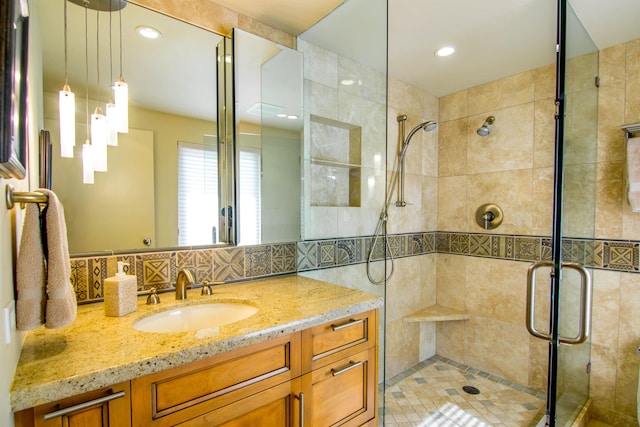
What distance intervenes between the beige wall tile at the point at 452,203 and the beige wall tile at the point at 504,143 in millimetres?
166

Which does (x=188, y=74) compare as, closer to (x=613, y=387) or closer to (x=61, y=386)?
(x=61, y=386)

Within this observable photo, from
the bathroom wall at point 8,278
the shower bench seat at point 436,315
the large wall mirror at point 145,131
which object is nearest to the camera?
the bathroom wall at point 8,278

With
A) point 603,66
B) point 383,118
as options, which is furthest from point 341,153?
point 603,66

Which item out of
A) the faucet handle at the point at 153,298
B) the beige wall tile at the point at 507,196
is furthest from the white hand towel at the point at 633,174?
the faucet handle at the point at 153,298

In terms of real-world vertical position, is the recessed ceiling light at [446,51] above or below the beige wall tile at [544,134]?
above

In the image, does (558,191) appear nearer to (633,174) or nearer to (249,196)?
(633,174)

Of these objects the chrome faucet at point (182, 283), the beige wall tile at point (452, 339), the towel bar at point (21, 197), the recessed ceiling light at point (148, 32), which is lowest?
the beige wall tile at point (452, 339)

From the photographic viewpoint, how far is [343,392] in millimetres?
1413

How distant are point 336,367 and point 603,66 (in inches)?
103

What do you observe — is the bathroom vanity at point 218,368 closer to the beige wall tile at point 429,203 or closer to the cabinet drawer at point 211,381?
the cabinet drawer at point 211,381

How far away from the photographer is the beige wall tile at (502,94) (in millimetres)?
2504

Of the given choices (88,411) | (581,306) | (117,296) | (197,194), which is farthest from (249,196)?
(581,306)

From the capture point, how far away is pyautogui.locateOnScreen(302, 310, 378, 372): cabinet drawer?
1283mm

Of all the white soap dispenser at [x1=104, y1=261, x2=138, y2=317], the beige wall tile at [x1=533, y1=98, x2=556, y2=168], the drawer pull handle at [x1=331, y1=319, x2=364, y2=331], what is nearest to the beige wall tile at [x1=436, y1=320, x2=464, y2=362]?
the beige wall tile at [x1=533, y1=98, x2=556, y2=168]
